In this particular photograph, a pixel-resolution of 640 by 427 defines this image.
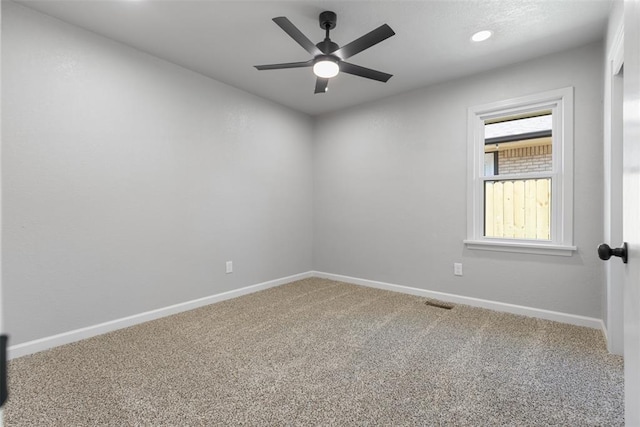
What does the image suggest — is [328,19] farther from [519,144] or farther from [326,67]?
[519,144]

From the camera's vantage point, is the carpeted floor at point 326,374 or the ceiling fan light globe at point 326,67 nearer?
the carpeted floor at point 326,374

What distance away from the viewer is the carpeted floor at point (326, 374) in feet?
5.72

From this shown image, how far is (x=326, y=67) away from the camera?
101 inches

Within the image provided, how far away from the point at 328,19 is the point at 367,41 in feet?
1.31

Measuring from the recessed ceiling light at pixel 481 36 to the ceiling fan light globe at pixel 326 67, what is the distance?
1184 mm

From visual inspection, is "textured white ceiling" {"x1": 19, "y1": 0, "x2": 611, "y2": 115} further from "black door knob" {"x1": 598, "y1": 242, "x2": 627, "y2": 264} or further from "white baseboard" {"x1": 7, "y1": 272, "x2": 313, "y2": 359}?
"white baseboard" {"x1": 7, "y1": 272, "x2": 313, "y2": 359}

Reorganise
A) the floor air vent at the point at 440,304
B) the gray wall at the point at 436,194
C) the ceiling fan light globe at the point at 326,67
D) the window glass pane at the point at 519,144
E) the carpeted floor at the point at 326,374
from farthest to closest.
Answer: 1. the floor air vent at the point at 440,304
2. the window glass pane at the point at 519,144
3. the gray wall at the point at 436,194
4. the ceiling fan light globe at the point at 326,67
5. the carpeted floor at the point at 326,374

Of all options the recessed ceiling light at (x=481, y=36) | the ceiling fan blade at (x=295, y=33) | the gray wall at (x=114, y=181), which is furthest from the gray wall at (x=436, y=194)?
the ceiling fan blade at (x=295, y=33)

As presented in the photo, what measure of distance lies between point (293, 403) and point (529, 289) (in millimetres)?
2509

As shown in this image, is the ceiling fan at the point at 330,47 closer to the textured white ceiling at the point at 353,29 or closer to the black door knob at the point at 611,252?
the textured white ceiling at the point at 353,29

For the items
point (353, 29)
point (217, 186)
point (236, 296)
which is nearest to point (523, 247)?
point (353, 29)

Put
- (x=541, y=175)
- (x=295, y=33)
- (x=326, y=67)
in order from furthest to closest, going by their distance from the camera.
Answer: (x=541, y=175) → (x=326, y=67) → (x=295, y=33)

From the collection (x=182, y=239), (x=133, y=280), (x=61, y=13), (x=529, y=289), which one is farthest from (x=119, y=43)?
(x=529, y=289)

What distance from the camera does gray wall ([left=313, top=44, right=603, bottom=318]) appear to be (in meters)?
2.89
